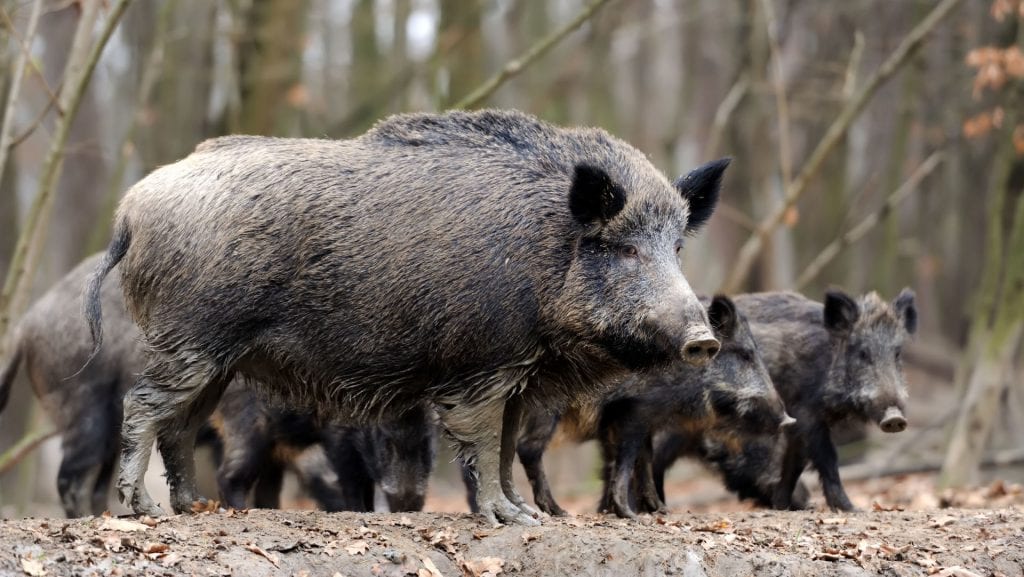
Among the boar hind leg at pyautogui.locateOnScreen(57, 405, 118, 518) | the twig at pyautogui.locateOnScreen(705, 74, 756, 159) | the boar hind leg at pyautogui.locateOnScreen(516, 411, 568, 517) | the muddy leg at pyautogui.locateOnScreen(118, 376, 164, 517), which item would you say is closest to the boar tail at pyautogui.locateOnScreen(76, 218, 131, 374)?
the muddy leg at pyautogui.locateOnScreen(118, 376, 164, 517)

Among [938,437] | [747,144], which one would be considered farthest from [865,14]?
[938,437]

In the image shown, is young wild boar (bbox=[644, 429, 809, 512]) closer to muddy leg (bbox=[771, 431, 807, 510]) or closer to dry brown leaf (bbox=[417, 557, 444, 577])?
muddy leg (bbox=[771, 431, 807, 510])

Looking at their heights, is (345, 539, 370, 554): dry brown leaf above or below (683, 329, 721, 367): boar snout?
below

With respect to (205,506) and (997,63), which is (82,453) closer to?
(205,506)

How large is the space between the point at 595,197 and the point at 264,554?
2.40m

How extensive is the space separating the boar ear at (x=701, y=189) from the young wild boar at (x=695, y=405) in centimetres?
110

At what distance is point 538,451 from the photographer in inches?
341

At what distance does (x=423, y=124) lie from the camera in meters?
7.52

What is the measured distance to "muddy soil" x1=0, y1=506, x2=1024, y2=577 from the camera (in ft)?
18.8

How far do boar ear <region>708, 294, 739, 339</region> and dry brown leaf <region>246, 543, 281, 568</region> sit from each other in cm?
367

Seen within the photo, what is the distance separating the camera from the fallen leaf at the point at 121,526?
6035 millimetres

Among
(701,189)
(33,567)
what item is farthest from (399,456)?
(33,567)

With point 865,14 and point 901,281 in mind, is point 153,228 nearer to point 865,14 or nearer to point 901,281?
point 865,14

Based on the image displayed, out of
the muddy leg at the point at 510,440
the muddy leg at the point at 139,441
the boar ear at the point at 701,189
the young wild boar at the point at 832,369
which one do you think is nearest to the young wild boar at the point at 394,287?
the muddy leg at the point at 139,441
